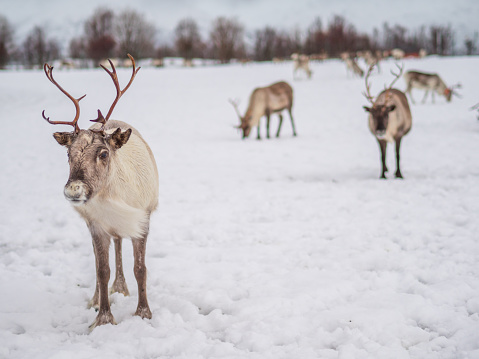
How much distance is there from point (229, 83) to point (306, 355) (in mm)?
22924

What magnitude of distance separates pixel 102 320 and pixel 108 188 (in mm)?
932

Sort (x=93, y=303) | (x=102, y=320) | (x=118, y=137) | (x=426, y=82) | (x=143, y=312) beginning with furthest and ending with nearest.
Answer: (x=426, y=82)
(x=93, y=303)
(x=143, y=312)
(x=102, y=320)
(x=118, y=137)

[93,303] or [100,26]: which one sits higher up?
[100,26]

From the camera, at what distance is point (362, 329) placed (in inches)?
105

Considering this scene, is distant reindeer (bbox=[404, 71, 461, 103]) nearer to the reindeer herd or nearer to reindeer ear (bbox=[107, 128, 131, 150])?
the reindeer herd

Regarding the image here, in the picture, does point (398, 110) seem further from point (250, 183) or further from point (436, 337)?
point (436, 337)

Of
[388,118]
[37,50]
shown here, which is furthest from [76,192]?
[37,50]

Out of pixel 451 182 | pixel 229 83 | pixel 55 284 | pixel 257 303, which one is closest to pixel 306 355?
pixel 257 303

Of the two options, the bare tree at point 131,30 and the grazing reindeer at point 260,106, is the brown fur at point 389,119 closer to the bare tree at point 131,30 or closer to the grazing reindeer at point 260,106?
the grazing reindeer at point 260,106

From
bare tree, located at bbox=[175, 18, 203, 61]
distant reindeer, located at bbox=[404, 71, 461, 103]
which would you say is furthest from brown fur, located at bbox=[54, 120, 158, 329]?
bare tree, located at bbox=[175, 18, 203, 61]

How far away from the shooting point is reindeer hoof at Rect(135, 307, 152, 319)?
9.42 feet

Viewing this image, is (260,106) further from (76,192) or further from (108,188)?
(76,192)

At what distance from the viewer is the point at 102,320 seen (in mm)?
2775

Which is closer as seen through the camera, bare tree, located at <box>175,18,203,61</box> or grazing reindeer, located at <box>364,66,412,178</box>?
grazing reindeer, located at <box>364,66,412,178</box>
